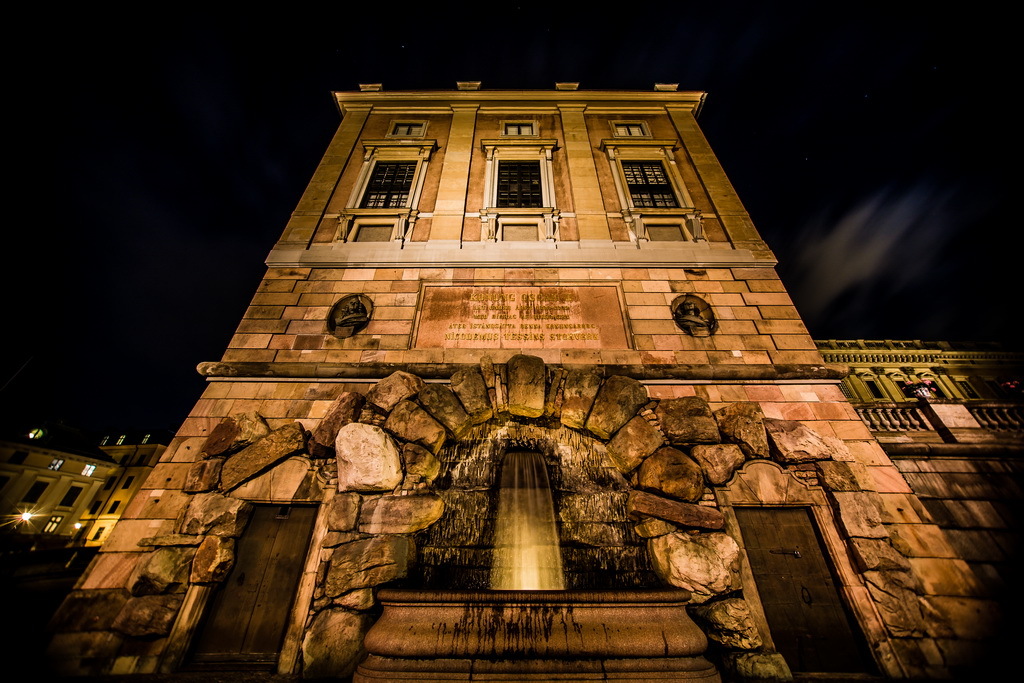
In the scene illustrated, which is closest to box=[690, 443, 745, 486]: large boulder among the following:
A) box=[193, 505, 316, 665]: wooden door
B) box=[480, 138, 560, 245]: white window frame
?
box=[480, 138, 560, 245]: white window frame

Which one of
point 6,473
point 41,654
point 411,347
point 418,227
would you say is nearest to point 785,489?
point 411,347

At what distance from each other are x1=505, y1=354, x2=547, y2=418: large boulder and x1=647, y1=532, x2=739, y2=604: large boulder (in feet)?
8.57

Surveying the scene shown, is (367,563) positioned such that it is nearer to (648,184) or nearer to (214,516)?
(214,516)

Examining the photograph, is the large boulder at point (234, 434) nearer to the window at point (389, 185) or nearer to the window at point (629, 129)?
the window at point (389, 185)

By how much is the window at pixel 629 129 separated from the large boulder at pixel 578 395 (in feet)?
31.8

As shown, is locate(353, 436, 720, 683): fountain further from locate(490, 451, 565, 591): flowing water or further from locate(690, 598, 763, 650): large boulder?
locate(490, 451, 565, 591): flowing water

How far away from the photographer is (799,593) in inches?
189

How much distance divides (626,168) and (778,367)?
727cm

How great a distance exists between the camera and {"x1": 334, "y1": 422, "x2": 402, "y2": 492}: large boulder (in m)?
4.92

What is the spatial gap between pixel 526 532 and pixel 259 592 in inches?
155

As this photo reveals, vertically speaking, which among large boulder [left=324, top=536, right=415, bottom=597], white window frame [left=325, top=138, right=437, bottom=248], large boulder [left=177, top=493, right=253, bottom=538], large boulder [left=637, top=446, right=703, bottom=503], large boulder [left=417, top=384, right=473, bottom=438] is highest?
white window frame [left=325, top=138, right=437, bottom=248]

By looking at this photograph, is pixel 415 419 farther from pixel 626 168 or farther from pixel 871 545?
pixel 626 168

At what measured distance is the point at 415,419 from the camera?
17.4 ft

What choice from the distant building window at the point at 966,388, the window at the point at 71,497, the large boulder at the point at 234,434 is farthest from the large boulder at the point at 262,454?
the window at the point at 71,497
